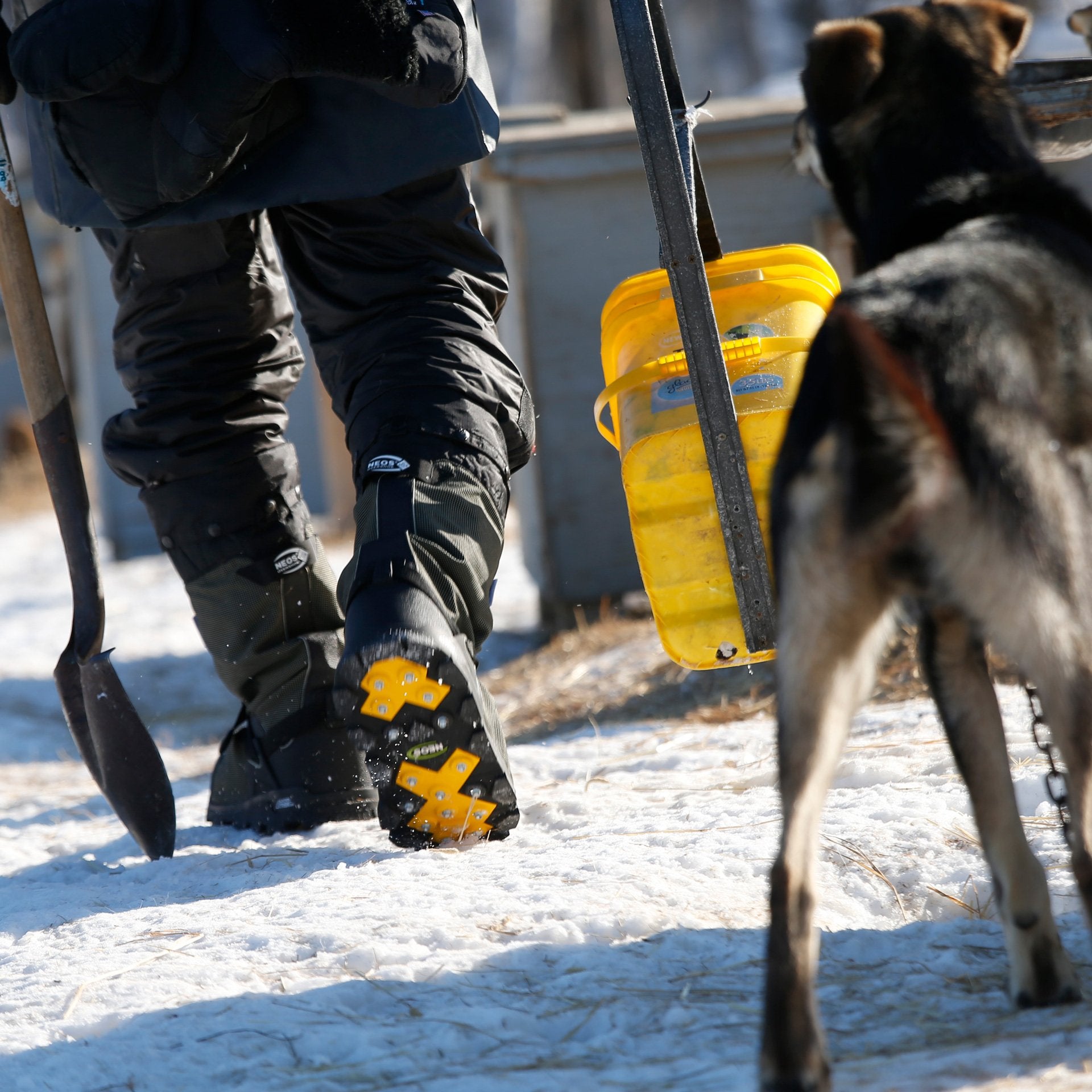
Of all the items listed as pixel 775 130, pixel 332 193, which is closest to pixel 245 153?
pixel 332 193

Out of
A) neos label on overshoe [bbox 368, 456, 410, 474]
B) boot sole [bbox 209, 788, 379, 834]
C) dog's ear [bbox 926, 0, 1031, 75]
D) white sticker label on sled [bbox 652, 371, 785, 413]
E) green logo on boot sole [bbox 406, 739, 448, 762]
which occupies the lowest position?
boot sole [bbox 209, 788, 379, 834]

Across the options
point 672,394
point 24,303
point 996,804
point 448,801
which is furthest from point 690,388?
point 24,303

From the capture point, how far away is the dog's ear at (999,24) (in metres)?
1.86

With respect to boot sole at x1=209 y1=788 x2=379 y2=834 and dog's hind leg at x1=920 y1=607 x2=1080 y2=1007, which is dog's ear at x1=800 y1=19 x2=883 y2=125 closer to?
dog's hind leg at x1=920 y1=607 x2=1080 y2=1007

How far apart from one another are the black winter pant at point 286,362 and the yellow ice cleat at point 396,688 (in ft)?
1.31

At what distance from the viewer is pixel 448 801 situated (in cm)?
226

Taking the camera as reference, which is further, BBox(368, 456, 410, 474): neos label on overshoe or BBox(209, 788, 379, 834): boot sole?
BBox(209, 788, 379, 834): boot sole

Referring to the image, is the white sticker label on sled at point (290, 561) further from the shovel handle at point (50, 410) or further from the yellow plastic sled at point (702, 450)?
the yellow plastic sled at point (702, 450)

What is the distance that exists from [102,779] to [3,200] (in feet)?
4.35

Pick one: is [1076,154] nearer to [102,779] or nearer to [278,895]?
[278,895]

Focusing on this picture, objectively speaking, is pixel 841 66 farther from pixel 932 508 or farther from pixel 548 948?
pixel 548 948

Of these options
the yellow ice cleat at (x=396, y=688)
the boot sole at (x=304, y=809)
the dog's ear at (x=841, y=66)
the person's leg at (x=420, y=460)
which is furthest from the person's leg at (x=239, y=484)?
the dog's ear at (x=841, y=66)

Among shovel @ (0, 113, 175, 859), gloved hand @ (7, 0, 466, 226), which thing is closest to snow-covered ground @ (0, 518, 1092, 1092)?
shovel @ (0, 113, 175, 859)

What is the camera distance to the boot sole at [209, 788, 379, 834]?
2.62 meters
